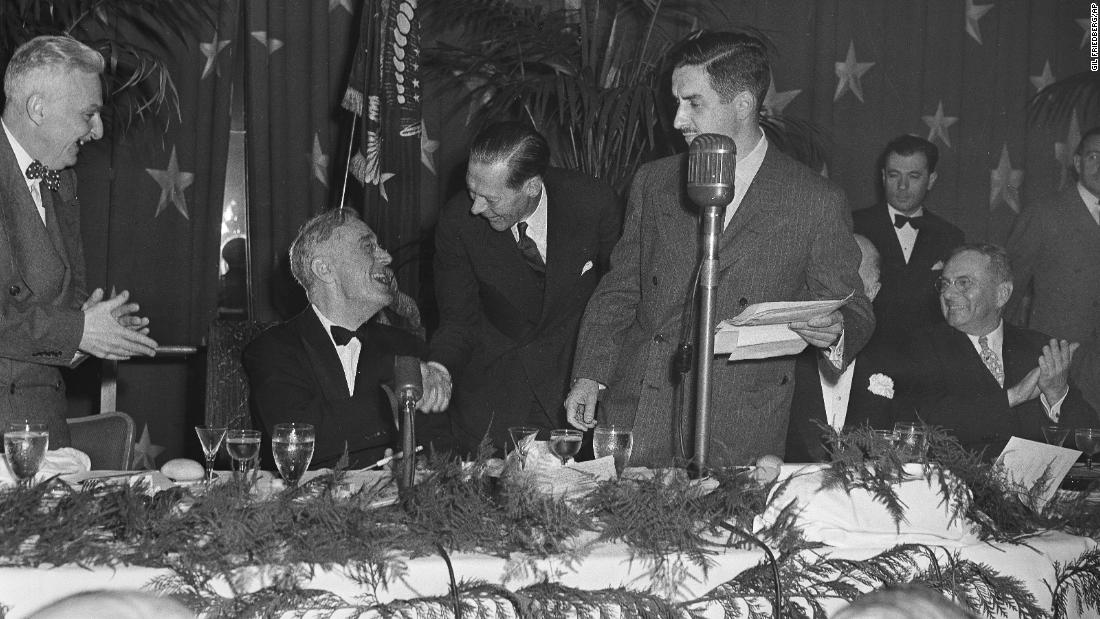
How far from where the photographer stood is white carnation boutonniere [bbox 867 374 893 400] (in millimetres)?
3766

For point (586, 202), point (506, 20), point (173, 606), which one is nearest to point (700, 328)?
point (173, 606)

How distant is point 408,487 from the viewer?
188 cm

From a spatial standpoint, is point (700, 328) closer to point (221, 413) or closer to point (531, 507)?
point (531, 507)

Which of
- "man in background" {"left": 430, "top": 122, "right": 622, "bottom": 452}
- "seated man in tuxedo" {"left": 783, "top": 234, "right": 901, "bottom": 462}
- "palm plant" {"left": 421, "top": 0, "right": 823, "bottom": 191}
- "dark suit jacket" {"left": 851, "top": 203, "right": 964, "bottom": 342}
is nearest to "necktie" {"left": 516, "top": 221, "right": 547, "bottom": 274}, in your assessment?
"man in background" {"left": 430, "top": 122, "right": 622, "bottom": 452}

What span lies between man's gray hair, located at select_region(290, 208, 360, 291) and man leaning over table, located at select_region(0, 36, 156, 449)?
549 millimetres

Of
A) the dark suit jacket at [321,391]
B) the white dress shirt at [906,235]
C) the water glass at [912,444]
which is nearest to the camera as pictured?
the water glass at [912,444]

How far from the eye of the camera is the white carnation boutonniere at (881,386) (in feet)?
12.4

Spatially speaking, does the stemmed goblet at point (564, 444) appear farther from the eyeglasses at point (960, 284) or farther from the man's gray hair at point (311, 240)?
the eyeglasses at point (960, 284)

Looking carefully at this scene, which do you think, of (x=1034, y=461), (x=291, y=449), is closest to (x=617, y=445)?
(x=291, y=449)

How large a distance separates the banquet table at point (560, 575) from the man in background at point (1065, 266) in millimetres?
3343

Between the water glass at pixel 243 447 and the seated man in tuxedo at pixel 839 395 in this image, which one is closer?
the water glass at pixel 243 447

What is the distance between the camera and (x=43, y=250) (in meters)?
3.00

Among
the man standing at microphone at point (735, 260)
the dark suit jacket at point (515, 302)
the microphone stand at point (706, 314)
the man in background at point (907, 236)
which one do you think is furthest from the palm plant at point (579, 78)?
the microphone stand at point (706, 314)

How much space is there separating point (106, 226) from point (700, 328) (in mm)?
3665
